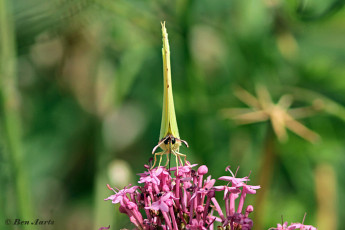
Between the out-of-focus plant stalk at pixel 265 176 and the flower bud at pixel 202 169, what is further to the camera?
the out-of-focus plant stalk at pixel 265 176

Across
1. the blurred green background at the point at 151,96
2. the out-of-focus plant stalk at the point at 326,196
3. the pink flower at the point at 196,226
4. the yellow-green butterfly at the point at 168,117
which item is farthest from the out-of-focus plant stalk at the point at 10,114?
the out-of-focus plant stalk at the point at 326,196

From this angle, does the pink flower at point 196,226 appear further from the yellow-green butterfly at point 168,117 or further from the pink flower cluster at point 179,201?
the yellow-green butterfly at point 168,117

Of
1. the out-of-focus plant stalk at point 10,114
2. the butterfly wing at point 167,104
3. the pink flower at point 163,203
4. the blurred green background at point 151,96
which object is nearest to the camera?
the pink flower at point 163,203

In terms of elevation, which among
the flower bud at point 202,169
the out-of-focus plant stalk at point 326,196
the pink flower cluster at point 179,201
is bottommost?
the out-of-focus plant stalk at point 326,196

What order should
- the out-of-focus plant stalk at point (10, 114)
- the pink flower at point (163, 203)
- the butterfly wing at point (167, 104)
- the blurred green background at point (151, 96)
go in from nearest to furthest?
the pink flower at point (163, 203) < the butterfly wing at point (167, 104) < the out-of-focus plant stalk at point (10, 114) < the blurred green background at point (151, 96)

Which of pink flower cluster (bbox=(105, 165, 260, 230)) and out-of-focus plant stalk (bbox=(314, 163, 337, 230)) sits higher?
pink flower cluster (bbox=(105, 165, 260, 230))

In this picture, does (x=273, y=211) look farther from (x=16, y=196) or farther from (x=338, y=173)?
(x=16, y=196)

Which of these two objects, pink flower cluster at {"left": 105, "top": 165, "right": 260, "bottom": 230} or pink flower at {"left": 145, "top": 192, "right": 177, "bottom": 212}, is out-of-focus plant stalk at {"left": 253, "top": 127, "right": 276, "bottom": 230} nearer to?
pink flower cluster at {"left": 105, "top": 165, "right": 260, "bottom": 230}

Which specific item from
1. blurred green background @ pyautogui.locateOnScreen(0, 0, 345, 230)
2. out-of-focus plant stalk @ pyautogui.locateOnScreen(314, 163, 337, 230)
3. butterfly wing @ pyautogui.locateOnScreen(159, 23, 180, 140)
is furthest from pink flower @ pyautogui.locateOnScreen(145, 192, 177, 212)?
out-of-focus plant stalk @ pyautogui.locateOnScreen(314, 163, 337, 230)

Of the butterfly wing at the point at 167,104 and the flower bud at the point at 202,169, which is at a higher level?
the butterfly wing at the point at 167,104
